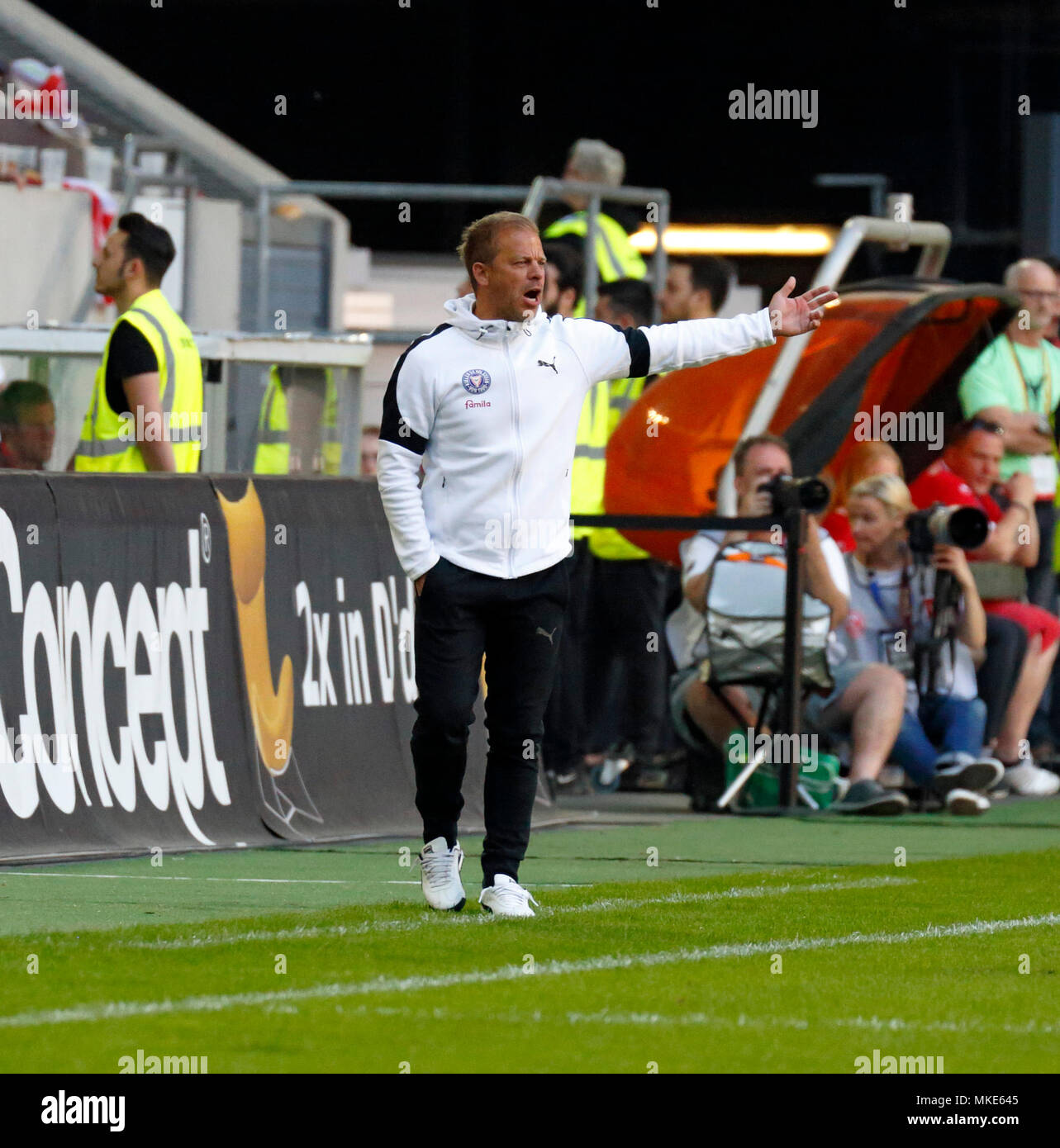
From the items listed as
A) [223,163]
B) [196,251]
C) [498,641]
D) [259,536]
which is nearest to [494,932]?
[498,641]

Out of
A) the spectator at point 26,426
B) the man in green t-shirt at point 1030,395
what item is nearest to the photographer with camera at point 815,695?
the man in green t-shirt at point 1030,395

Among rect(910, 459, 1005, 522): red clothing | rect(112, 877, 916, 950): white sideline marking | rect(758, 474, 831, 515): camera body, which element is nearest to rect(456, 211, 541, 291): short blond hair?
rect(112, 877, 916, 950): white sideline marking

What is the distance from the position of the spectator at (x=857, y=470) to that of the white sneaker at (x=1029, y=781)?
1.39 meters

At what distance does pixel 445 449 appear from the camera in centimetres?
808

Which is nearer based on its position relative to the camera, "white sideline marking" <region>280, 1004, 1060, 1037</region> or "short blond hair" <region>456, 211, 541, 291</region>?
"white sideline marking" <region>280, 1004, 1060, 1037</region>

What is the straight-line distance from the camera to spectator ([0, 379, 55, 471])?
13.2 meters

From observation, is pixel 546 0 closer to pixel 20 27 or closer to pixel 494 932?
pixel 20 27

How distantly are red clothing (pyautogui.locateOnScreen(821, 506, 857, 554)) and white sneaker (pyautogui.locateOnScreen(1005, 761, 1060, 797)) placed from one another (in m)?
1.39

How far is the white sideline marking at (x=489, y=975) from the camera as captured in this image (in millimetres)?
6098
